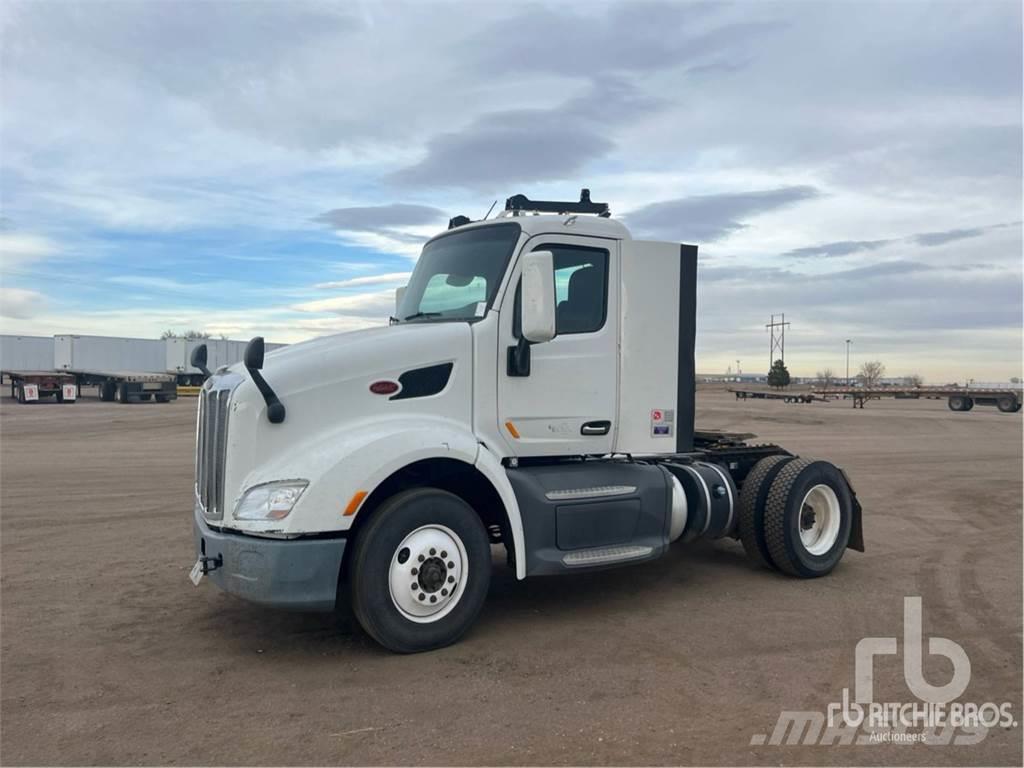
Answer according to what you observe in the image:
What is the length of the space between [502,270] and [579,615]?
112 inches

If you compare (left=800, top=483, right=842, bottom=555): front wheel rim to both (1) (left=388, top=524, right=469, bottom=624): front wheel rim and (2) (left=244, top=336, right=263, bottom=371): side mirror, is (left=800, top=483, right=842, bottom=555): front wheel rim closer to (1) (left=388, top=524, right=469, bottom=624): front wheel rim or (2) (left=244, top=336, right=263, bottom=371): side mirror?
(1) (left=388, top=524, right=469, bottom=624): front wheel rim

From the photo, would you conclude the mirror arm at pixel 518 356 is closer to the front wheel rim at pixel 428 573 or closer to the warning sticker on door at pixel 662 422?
the front wheel rim at pixel 428 573

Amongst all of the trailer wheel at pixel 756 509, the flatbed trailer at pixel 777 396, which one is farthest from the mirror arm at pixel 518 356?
the flatbed trailer at pixel 777 396

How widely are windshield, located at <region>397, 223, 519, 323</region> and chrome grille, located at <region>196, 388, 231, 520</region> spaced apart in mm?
1782

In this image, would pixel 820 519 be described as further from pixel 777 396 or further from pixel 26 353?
pixel 777 396

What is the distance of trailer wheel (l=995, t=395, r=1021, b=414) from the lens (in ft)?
153

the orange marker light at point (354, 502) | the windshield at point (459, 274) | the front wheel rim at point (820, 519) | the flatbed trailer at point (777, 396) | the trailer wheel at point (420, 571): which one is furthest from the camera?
the flatbed trailer at point (777, 396)

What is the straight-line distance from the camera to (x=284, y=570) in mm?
5301

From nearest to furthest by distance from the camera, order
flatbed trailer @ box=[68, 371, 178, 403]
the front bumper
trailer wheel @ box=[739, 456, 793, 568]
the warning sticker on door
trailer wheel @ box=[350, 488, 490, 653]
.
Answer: the front bumper
trailer wheel @ box=[350, 488, 490, 653]
the warning sticker on door
trailer wheel @ box=[739, 456, 793, 568]
flatbed trailer @ box=[68, 371, 178, 403]

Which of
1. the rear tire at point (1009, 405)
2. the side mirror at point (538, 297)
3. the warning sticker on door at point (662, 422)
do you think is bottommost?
the rear tire at point (1009, 405)

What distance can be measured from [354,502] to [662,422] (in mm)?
3078

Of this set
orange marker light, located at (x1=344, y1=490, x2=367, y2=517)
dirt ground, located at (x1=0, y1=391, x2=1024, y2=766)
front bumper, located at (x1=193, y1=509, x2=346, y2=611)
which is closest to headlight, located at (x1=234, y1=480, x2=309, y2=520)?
front bumper, located at (x1=193, y1=509, x2=346, y2=611)

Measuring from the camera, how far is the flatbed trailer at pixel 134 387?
41.4 meters

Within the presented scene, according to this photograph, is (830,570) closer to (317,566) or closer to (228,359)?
(317,566)
